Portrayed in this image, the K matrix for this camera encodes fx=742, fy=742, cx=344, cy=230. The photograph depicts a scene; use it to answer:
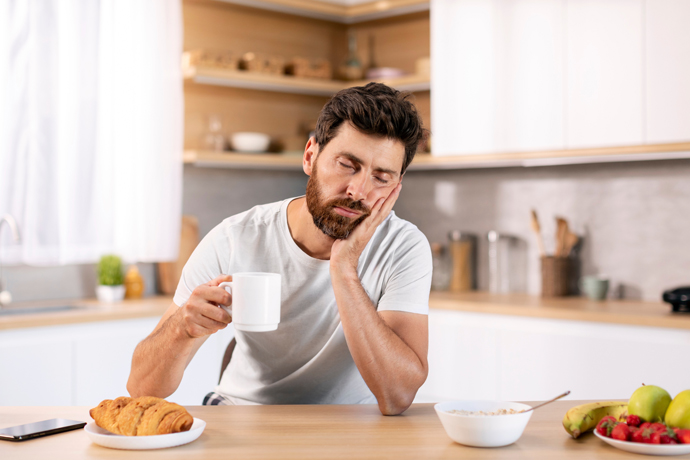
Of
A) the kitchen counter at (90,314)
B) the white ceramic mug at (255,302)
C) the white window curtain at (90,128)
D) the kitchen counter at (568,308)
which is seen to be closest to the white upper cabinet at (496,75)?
the kitchen counter at (568,308)

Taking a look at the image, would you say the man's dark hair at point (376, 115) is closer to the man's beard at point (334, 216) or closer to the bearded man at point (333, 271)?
the bearded man at point (333, 271)

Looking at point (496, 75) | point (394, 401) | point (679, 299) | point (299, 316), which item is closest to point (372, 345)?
point (394, 401)

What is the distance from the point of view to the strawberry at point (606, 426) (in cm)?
123

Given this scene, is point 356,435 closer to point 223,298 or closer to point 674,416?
point 223,298

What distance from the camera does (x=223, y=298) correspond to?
4.46 feet

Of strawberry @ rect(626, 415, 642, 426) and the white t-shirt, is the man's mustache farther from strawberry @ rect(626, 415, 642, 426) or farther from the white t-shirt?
strawberry @ rect(626, 415, 642, 426)

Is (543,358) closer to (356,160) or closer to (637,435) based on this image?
(356,160)

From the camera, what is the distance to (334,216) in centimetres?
176

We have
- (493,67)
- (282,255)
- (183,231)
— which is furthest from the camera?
(183,231)

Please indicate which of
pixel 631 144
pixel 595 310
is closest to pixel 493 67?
pixel 631 144

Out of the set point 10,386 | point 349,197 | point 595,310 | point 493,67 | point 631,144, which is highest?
point 493,67

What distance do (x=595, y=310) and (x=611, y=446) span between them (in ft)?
6.13

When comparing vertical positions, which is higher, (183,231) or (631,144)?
(631,144)

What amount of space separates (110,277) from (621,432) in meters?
2.69
